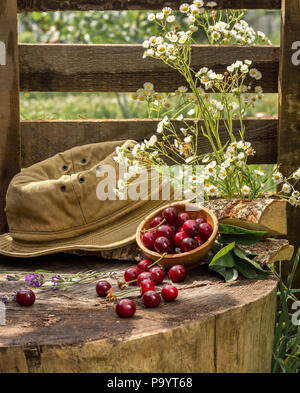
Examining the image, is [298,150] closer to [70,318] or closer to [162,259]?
[162,259]

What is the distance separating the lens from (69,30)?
562 cm

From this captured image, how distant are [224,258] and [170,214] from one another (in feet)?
0.88

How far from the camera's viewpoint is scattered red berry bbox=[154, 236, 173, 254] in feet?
6.93

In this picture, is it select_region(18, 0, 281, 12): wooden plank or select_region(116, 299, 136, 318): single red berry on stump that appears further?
select_region(18, 0, 281, 12): wooden plank

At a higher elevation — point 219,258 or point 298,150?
point 298,150

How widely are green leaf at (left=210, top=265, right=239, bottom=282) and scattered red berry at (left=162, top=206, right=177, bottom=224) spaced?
9.0 inches

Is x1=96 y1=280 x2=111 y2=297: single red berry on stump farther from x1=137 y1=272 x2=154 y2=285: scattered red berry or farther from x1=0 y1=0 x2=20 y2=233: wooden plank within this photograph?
x1=0 y1=0 x2=20 y2=233: wooden plank

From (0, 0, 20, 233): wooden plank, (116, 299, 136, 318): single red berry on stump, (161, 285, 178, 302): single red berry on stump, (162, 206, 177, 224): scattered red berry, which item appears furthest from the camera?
(0, 0, 20, 233): wooden plank

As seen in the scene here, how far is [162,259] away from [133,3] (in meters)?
1.32

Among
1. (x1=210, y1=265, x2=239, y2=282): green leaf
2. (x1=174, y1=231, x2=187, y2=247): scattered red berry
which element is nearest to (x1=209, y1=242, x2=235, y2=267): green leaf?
(x1=210, y1=265, x2=239, y2=282): green leaf

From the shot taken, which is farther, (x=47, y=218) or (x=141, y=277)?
(x=47, y=218)
